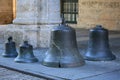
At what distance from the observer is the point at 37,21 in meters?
9.22

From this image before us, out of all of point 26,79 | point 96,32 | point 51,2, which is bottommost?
point 26,79

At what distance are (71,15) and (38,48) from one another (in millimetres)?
10172

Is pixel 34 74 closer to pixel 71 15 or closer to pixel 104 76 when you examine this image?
pixel 104 76

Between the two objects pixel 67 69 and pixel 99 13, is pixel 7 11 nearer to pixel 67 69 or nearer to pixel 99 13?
pixel 99 13

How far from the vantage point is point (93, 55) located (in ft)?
24.7

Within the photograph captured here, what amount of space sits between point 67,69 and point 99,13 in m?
10.9

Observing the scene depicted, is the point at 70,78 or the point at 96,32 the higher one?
the point at 96,32

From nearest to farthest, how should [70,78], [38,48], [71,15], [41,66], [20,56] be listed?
[70,78], [41,66], [20,56], [38,48], [71,15]

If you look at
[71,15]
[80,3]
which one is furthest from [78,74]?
[71,15]

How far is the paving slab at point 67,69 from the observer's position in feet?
19.3

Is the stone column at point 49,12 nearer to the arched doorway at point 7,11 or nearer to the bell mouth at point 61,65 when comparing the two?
the bell mouth at point 61,65

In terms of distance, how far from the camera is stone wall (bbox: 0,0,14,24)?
61.6 feet

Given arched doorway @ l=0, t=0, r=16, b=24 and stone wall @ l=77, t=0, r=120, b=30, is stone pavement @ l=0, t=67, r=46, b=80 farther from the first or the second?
arched doorway @ l=0, t=0, r=16, b=24

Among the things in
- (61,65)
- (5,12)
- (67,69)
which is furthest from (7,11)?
(67,69)
